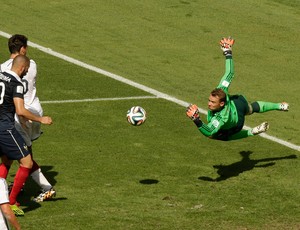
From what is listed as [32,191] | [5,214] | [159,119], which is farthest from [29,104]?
[159,119]

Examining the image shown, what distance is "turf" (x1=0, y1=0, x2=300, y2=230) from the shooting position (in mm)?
16453

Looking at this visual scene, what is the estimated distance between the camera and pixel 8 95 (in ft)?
50.0

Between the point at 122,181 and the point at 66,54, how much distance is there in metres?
8.71

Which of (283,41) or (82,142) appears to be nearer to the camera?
(82,142)

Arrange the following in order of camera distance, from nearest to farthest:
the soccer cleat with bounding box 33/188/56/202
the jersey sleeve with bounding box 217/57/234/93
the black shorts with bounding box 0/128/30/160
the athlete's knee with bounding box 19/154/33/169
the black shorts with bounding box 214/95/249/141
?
the black shorts with bounding box 0/128/30/160 → the athlete's knee with bounding box 19/154/33/169 → the soccer cleat with bounding box 33/188/56/202 → the black shorts with bounding box 214/95/249/141 → the jersey sleeve with bounding box 217/57/234/93

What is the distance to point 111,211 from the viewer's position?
1623cm

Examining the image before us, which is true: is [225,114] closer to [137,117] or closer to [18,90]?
[137,117]

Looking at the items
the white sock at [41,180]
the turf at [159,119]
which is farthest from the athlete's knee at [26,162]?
the white sock at [41,180]

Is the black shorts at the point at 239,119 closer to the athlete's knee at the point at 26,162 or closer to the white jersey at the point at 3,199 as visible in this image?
the athlete's knee at the point at 26,162

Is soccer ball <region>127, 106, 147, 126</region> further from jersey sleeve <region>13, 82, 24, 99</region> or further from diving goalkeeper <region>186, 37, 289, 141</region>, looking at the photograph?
jersey sleeve <region>13, 82, 24, 99</region>

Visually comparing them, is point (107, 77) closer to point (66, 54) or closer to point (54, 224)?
point (66, 54)

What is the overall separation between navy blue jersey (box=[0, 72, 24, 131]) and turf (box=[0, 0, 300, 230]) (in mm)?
1622

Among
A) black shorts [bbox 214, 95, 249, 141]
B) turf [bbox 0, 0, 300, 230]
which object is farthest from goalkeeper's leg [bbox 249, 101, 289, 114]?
turf [bbox 0, 0, 300, 230]

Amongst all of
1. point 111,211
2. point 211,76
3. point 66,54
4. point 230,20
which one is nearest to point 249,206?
point 111,211
